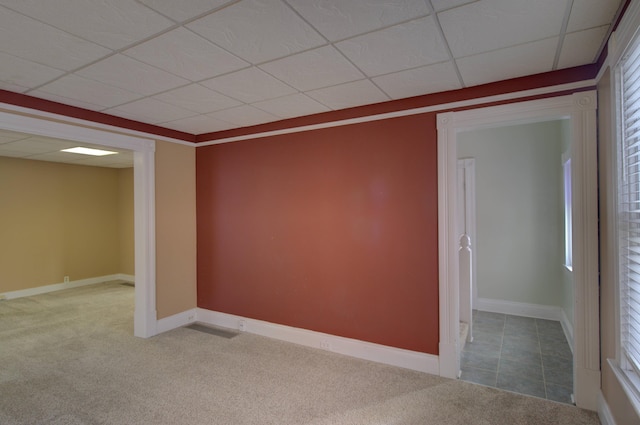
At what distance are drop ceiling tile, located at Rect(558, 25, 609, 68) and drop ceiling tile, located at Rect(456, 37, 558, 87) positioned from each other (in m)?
0.06

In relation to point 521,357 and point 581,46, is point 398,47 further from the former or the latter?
point 521,357

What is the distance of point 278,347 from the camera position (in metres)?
3.50

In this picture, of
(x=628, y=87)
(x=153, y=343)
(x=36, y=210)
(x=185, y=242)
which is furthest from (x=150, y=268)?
(x=628, y=87)

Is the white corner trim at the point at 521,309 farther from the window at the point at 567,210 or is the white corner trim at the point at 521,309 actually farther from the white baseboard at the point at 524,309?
the window at the point at 567,210

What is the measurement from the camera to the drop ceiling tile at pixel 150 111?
3107 millimetres

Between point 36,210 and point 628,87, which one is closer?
point 628,87

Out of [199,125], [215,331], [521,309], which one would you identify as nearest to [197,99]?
[199,125]

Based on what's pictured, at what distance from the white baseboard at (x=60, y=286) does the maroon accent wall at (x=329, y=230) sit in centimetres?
378

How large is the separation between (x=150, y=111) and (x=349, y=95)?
202cm

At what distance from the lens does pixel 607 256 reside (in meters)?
2.12

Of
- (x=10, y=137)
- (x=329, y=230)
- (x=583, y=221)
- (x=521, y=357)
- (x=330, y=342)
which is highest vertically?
(x=10, y=137)

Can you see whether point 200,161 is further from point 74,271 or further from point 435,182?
point 74,271

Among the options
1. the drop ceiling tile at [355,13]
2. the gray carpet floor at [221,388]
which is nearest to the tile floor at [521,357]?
the gray carpet floor at [221,388]

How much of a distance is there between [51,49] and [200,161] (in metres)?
2.36
